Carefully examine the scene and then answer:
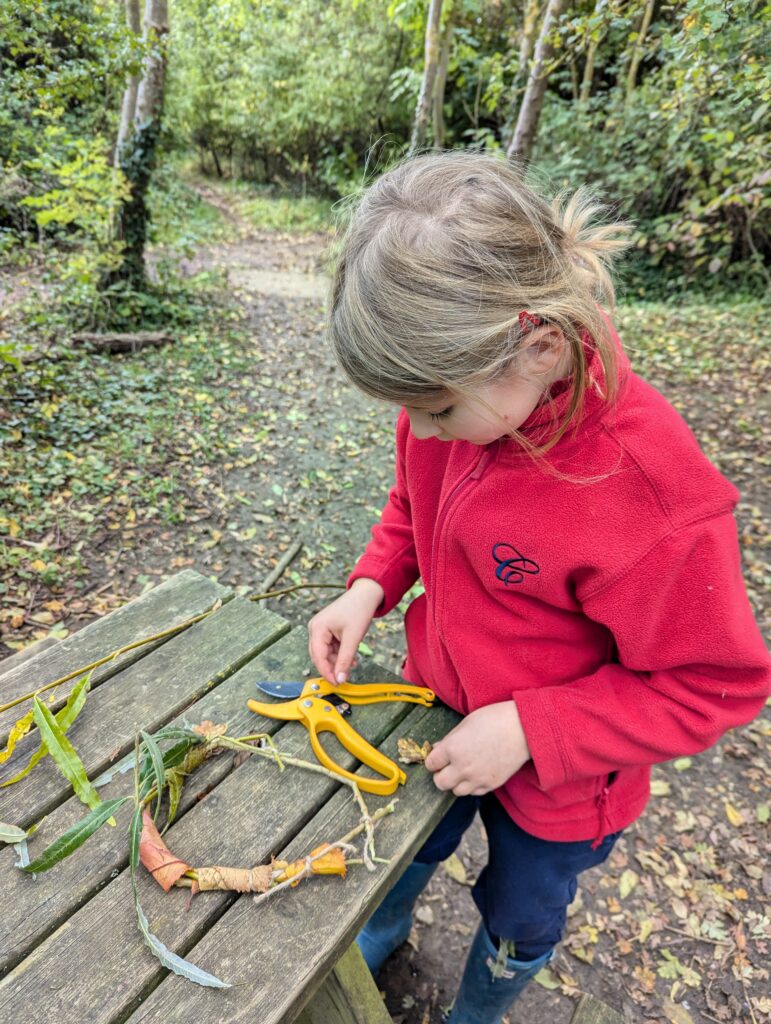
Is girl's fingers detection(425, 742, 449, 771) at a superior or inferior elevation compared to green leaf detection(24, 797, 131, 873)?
superior

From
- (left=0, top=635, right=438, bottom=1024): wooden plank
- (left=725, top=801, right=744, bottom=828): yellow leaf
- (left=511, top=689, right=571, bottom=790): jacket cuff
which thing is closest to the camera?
(left=0, top=635, right=438, bottom=1024): wooden plank

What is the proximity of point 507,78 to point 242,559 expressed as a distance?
11.1m

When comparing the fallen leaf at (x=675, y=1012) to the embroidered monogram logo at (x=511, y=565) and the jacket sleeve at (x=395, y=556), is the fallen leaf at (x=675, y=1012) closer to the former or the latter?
the jacket sleeve at (x=395, y=556)

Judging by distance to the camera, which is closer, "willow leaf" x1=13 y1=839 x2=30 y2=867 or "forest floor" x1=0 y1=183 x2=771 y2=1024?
"willow leaf" x1=13 y1=839 x2=30 y2=867

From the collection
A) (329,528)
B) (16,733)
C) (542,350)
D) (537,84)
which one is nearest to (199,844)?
(16,733)

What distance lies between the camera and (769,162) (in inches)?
236

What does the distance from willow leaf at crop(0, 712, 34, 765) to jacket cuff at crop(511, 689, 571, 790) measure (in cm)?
93

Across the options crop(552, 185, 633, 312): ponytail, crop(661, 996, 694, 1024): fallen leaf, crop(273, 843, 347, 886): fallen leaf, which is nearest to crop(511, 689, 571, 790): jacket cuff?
crop(273, 843, 347, 886): fallen leaf

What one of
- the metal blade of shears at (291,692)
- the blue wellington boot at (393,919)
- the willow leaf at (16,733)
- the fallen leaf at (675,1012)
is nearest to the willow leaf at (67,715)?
the willow leaf at (16,733)

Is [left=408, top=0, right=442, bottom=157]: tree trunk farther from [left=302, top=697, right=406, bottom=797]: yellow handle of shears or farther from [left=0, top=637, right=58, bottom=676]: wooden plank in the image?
[left=302, top=697, right=406, bottom=797]: yellow handle of shears

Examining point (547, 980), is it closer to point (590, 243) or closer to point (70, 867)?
point (70, 867)

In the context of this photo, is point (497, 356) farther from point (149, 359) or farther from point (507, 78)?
point (507, 78)

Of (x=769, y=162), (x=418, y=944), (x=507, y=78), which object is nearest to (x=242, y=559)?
(x=418, y=944)

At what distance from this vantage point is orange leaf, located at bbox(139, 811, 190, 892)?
0.97m
